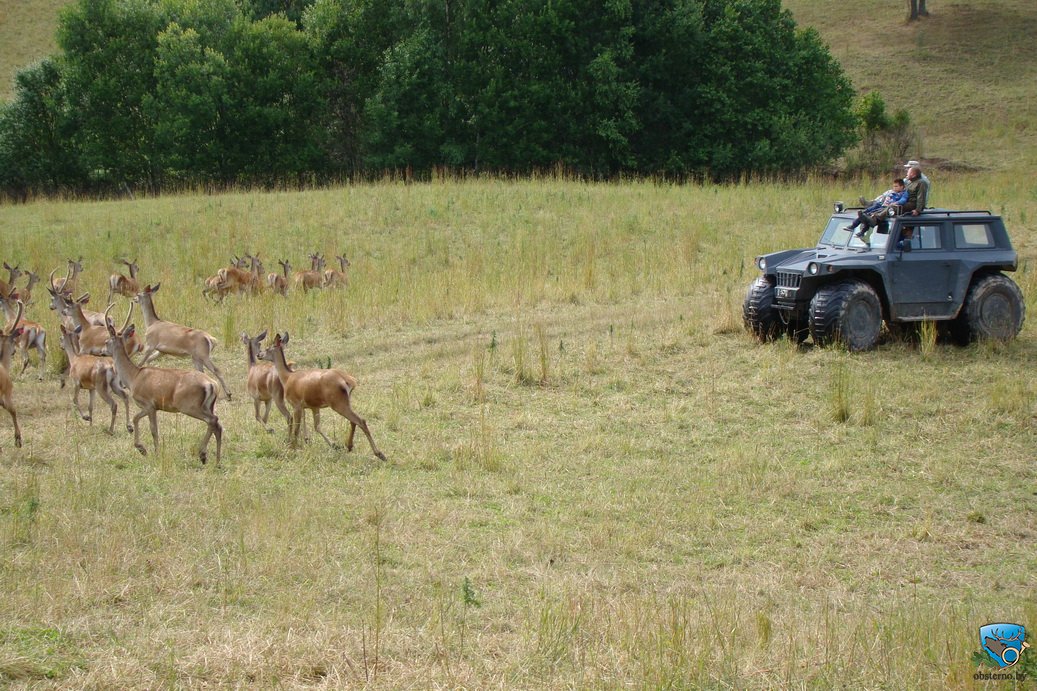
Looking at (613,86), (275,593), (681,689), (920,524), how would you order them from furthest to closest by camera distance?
1. (613,86)
2. (920,524)
3. (275,593)
4. (681,689)

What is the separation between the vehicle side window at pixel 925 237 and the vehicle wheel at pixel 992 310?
82 centimetres

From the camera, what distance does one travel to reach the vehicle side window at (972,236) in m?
15.3

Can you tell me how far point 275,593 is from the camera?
7.32m

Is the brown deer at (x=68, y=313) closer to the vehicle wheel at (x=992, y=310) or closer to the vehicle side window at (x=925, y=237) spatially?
the vehicle side window at (x=925, y=237)

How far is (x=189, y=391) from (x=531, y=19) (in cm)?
3415

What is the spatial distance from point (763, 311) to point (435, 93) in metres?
29.7

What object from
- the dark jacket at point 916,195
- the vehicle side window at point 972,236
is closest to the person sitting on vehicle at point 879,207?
the dark jacket at point 916,195

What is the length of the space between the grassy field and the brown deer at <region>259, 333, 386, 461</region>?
330 millimetres

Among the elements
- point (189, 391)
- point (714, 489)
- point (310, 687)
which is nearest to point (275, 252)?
point (189, 391)

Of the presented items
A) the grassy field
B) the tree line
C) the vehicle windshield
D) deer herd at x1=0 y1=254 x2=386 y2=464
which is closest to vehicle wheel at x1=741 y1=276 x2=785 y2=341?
the grassy field

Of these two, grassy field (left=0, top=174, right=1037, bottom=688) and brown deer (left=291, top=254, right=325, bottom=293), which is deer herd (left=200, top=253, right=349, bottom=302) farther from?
grassy field (left=0, top=174, right=1037, bottom=688)

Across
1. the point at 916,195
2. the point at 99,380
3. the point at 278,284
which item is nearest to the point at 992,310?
the point at 916,195

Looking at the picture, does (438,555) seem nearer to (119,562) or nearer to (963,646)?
(119,562)

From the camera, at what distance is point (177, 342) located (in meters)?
14.2
